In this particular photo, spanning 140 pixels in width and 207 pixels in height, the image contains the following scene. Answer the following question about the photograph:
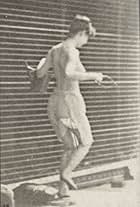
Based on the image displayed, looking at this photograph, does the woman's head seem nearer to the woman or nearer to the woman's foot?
the woman

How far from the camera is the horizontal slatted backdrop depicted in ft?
4.67

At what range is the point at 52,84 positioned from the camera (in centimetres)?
148

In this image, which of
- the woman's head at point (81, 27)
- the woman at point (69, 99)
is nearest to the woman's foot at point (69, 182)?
the woman at point (69, 99)

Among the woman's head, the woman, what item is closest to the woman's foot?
the woman

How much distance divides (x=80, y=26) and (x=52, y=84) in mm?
179

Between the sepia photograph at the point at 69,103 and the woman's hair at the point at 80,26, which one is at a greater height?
the woman's hair at the point at 80,26

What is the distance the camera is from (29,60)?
1.45 m

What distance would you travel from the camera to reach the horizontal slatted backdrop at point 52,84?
1.42 metres

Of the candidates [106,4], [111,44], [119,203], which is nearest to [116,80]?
[111,44]

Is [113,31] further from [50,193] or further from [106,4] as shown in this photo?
[50,193]

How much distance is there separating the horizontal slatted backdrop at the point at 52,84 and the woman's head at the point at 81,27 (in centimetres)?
2

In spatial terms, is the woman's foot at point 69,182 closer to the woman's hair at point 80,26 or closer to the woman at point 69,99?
the woman at point 69,99

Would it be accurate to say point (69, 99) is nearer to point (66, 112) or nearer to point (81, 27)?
point (66, 112)

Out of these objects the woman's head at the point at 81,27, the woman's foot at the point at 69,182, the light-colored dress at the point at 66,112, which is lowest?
the woman's foot at the point at 69,182
